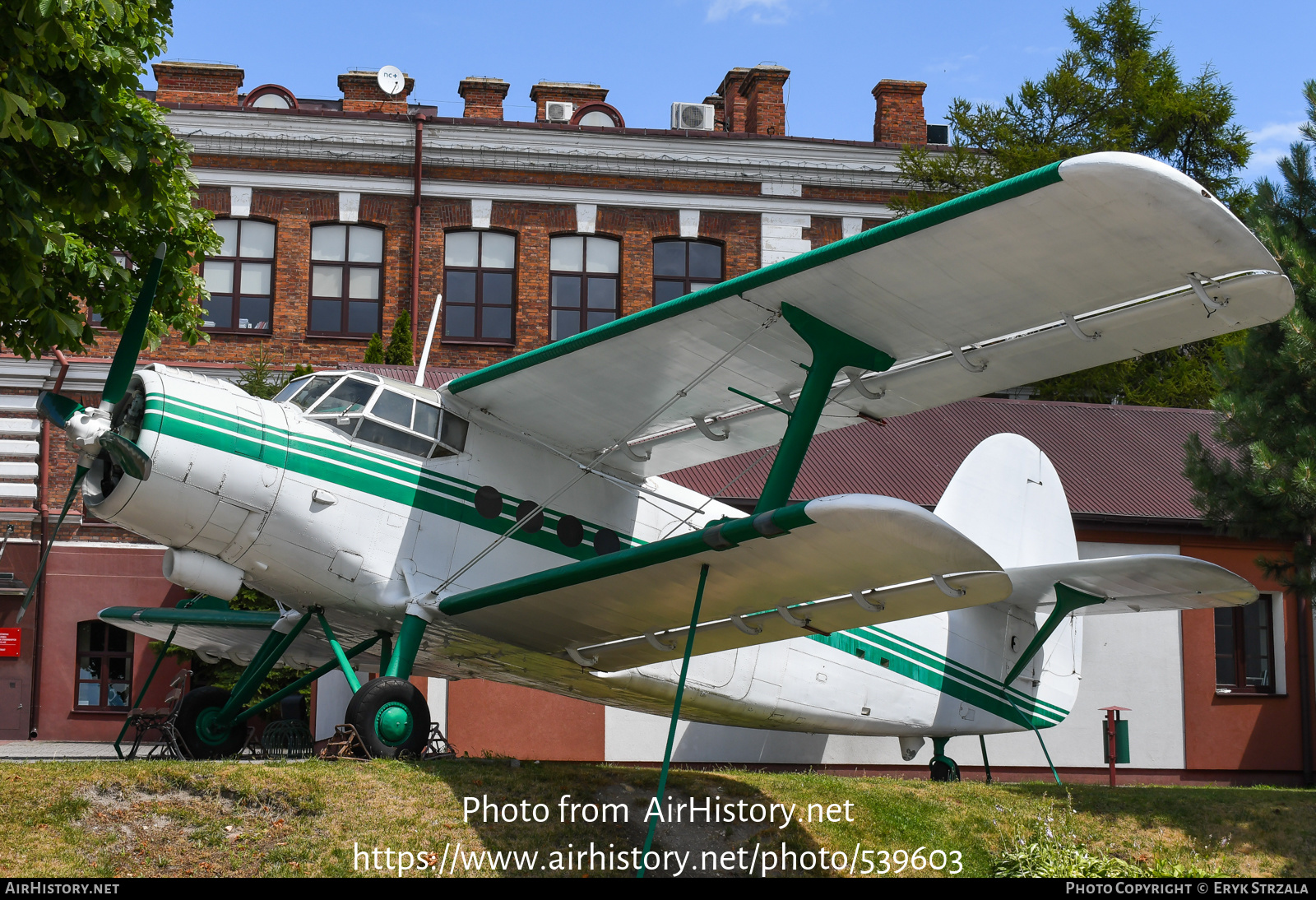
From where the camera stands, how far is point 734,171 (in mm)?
28812

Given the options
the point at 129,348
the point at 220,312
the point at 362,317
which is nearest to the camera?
the point at 129,348

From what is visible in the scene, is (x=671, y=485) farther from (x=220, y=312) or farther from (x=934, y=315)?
(x=220, y=312)

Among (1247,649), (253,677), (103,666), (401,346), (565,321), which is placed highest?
(565,321)

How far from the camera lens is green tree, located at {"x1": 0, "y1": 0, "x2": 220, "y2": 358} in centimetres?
774

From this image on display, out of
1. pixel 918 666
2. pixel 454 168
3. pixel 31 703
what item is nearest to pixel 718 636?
pixel 918 666

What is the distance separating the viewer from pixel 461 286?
28.1 meters

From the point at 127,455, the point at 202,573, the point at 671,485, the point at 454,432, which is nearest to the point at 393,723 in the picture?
the point at 202,573

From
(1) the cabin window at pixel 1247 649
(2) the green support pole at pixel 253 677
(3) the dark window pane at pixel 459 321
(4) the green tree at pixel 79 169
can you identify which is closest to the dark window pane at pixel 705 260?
(3) the dark window pane at pixel 459 321

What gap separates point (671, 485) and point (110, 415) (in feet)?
15.4

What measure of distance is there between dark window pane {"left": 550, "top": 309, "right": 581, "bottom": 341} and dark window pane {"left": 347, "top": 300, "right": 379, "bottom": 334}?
4010mm

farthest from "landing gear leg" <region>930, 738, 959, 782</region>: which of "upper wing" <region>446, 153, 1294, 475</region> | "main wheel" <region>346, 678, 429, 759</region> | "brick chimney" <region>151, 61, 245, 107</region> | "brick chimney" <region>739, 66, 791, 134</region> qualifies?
"brick chimney" <region>151, 61, 245, 107</region>
